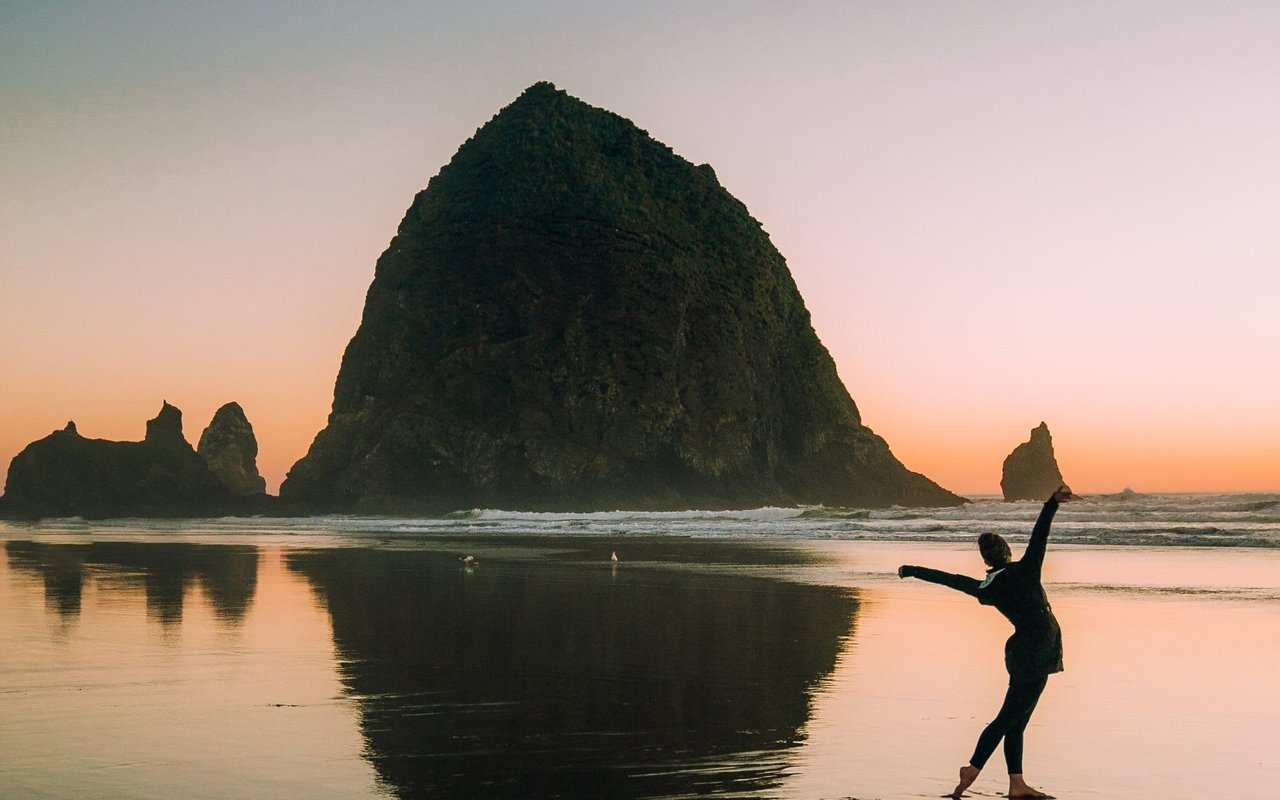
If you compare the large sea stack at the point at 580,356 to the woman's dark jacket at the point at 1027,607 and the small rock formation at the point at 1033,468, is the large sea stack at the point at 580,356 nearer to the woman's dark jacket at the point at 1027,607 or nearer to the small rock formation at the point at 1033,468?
the small rock formation at the point at 1033,468

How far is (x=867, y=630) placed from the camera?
47.8 ft

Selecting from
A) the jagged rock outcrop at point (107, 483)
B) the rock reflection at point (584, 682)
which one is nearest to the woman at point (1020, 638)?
the rock reflection at point (584, 682)

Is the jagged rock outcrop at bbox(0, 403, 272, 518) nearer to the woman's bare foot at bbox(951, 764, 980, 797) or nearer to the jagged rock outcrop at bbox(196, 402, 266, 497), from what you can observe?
the jagged rock outcrop at bbox(196, 402, 266, 497)

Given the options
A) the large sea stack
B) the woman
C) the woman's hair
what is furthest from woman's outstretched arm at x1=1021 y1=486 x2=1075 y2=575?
the large sea stack

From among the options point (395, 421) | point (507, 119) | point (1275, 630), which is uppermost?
point (507, 119)

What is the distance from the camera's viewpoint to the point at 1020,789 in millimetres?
6836

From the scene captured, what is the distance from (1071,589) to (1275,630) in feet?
18.8

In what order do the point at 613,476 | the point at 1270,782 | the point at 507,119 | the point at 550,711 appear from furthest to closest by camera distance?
1. the point at 507,119
2. the point at 613,476
3. the point at 550,711
4. the point at 1270,782

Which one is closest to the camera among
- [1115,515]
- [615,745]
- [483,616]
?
[615,745]

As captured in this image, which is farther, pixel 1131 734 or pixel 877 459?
pixel 877 459

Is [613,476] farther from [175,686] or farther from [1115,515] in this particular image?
[175,686]

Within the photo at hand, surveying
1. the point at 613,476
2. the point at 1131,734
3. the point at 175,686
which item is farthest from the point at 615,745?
the point at 613,476

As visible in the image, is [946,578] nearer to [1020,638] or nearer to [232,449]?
[1020,638]

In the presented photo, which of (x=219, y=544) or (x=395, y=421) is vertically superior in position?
(x=395, y=421)
